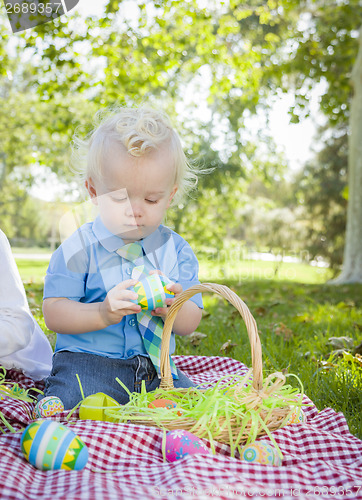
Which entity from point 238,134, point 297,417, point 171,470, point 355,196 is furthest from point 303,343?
point 238,134

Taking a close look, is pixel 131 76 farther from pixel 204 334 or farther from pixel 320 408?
pixel 320 408

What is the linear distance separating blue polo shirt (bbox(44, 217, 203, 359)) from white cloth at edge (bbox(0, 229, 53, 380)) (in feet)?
0.48

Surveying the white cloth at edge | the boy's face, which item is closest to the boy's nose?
the boy's face

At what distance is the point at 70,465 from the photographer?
129 centimetres

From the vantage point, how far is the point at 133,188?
1818mm

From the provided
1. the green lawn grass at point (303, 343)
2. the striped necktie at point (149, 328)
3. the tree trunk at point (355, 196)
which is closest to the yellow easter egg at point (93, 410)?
the striped necktie at point (149, 328)

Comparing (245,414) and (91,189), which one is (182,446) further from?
(91,189)

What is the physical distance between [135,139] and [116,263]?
52 centimetres

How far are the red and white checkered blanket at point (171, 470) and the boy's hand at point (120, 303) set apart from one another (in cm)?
36

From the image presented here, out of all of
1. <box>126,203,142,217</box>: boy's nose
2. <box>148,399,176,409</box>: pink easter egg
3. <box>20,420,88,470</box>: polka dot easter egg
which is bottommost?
<box>148,399,176,409</box>: pink easter egg

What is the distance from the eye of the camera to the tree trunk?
26.9 ft

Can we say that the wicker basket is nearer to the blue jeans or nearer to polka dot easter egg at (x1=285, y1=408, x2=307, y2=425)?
polka dot easter egg at (x1=285, y1=408, x2=307, y2=425)

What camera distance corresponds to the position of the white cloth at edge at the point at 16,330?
1890 millimetres

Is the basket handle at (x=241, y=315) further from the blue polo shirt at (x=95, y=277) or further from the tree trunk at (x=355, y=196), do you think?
the tree trunk at (x=355, y=196)
